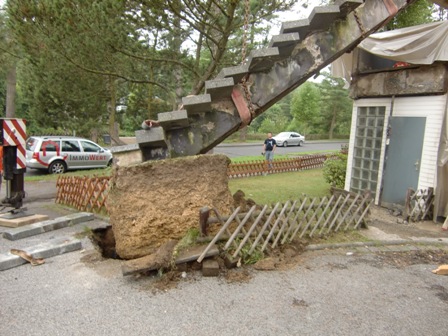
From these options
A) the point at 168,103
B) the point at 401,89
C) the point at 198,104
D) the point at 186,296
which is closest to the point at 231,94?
the point at 198,104

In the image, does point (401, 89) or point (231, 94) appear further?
point (401, 89)

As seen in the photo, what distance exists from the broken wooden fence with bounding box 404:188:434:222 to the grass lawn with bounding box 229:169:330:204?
309cm

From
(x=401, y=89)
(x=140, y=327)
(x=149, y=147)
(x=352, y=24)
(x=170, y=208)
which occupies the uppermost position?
(x=352, y=24)

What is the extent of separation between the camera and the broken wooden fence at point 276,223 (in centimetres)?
493

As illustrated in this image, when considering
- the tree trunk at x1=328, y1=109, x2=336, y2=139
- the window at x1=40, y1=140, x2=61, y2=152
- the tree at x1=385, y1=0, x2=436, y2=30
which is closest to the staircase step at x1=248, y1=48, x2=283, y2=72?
the tree at x1=385, y1=0, x2=436, y2=30

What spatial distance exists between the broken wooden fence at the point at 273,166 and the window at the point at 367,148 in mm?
5236

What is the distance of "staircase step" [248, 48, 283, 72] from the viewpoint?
15.6ft

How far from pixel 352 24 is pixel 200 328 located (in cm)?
510

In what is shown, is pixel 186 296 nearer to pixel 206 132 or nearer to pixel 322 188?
pixel 206 132

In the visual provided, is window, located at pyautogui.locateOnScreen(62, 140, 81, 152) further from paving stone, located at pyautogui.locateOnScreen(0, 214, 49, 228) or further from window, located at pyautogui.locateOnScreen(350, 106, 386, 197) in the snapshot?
window, located at pyautogui.locateOnScreen(350, 106, 386, 197)

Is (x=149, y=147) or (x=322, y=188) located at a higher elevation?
(x=149, y=147)

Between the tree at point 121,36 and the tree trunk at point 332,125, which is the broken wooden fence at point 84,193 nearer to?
the tree at point 121,36

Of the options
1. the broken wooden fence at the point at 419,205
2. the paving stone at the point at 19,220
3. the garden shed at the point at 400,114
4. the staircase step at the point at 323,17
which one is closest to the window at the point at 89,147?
the paving stone at the point at 19,220

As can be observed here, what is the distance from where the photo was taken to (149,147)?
16.5ft
